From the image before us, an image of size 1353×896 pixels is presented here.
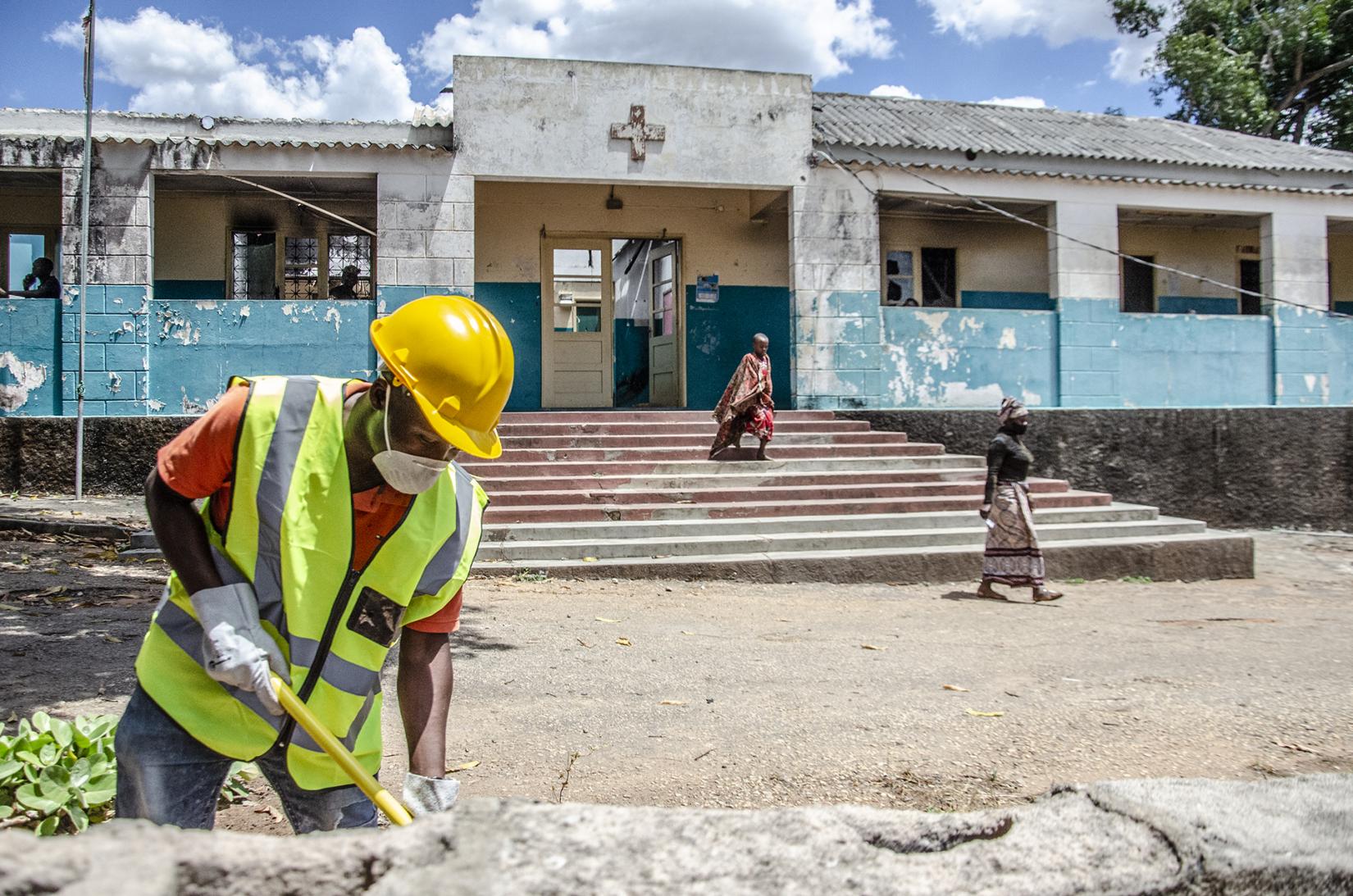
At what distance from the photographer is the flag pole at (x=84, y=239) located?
916cm

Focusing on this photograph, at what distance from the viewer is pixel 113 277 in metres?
10.7

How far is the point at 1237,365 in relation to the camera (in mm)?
13148

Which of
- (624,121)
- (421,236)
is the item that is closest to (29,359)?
(421,236)

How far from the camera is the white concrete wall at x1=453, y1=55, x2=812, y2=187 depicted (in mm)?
11320

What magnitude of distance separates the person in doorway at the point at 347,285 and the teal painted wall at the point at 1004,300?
27.4 feet

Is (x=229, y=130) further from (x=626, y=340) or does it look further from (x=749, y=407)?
(x=749, y=407)

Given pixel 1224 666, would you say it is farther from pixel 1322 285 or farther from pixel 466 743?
pixel 1322 285

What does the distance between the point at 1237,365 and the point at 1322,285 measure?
1805mm

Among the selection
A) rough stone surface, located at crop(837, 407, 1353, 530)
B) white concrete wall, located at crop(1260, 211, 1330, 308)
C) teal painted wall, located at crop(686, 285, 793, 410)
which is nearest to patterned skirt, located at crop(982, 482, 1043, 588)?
rough stone surface, located at crop(837, 407, 1353, 530)

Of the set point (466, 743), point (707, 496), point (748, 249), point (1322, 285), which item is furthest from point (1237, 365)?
point (466, 743)

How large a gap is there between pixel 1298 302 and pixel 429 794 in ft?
47.7

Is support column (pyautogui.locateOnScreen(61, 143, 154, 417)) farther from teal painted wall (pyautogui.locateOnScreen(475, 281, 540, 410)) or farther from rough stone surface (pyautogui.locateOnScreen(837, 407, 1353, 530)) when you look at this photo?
rough stone surface (pyautogui.locateOnScreen(837, 407, 1353, 530))

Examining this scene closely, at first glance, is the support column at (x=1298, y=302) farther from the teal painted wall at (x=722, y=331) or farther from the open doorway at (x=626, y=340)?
the open doorway at (x=626, y=340)

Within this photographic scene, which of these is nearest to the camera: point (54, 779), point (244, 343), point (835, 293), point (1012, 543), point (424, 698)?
point (424, 698)
